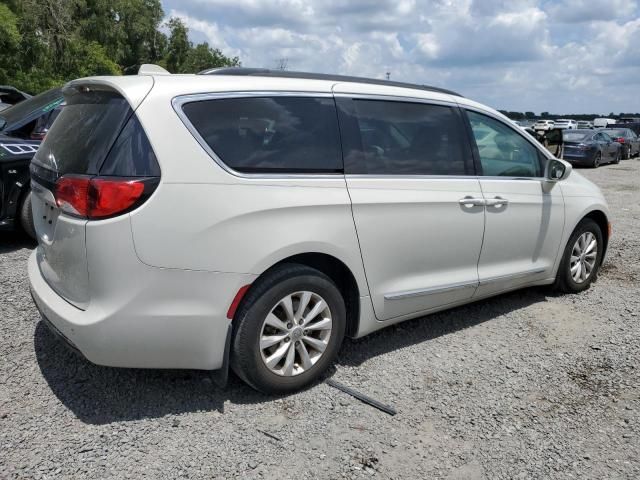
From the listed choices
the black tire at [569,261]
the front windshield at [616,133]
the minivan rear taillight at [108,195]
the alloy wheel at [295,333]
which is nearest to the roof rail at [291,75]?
the minivan rear taillight at [108,195]

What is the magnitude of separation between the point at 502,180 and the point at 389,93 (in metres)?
1.20

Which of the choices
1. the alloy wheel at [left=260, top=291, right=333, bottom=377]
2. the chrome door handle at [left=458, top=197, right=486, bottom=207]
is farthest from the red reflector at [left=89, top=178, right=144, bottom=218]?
the chrome door handle at [left=458, top=197, right=486, bottom=207]

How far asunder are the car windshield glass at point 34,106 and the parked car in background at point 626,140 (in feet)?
83.8

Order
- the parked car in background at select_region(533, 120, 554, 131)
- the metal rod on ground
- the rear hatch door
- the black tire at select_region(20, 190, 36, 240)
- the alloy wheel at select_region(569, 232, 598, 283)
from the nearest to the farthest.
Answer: the rear hatch door < the metal rod on ground < the alloy wheel at select_region(569, 232, 598, 283) < the black tire at select_region(20, 190, 36, 240) < the parked car in background at select_region(533, 120, 554, 131)

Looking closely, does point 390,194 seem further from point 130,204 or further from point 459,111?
point 130,204

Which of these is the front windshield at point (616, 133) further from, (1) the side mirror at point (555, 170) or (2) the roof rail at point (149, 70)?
(2) the roof rail at point (149, 70)

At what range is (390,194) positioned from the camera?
3586 millimetres

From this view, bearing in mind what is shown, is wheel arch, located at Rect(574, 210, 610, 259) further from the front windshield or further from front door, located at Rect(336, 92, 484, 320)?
the front windshield

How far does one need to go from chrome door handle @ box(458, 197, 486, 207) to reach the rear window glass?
227 cm

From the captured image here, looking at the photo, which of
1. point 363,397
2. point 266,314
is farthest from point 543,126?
point 266,314

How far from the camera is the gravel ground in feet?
9.12

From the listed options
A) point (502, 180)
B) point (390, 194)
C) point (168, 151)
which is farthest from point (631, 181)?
point (168, 151)

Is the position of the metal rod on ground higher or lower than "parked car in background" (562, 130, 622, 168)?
lower

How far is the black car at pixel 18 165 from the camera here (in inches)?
224
